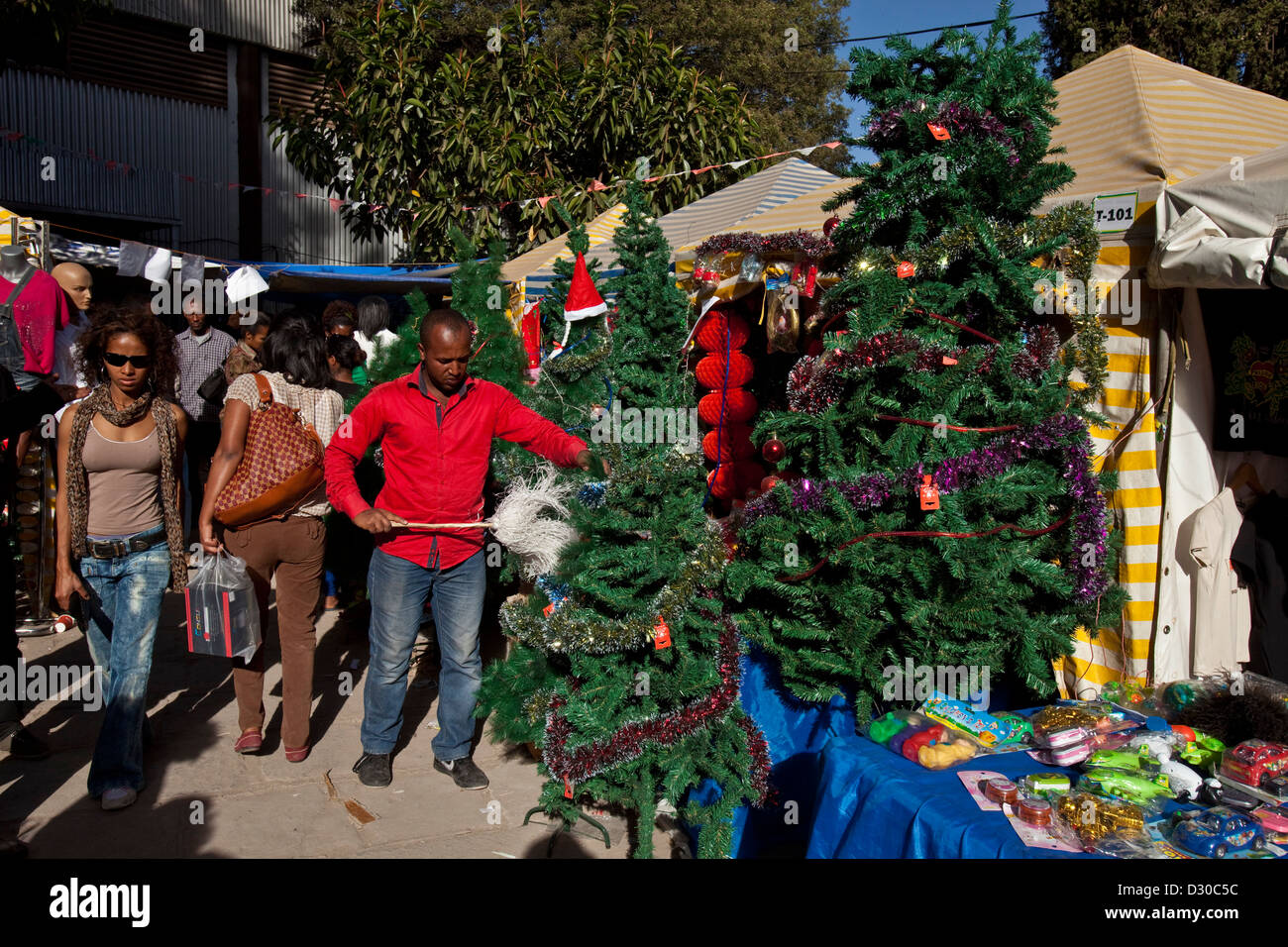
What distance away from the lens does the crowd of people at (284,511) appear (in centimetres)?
372

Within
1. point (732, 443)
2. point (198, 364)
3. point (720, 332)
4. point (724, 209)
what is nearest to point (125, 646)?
point (732, 443)

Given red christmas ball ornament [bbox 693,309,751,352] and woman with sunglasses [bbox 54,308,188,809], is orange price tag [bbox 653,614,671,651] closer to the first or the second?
red christmas ball ornament [bbox 693,309,751,352]

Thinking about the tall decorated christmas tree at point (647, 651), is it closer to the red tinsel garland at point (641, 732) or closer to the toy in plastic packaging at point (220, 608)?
the red tinsel garland at point (641, 732)

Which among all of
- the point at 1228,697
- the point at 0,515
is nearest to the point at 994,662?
the point at 1228,697

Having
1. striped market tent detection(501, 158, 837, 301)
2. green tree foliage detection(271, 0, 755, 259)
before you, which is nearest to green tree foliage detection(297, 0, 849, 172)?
green tree foliage detection(271, 0, 755, 259)

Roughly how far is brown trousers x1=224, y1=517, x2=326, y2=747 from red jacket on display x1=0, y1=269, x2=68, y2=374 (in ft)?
9.07

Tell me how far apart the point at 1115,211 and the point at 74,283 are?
252 inches

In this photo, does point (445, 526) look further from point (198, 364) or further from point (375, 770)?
point (198, 364)

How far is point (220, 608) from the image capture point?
394cm

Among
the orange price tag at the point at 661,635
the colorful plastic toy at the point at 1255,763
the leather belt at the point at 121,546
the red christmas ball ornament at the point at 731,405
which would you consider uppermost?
the red christmas ball ornament at the point at 731,405

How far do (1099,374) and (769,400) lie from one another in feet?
5.47

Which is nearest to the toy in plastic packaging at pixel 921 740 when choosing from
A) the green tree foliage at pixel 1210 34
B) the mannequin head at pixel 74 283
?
the mannequin head at pixel 74 283

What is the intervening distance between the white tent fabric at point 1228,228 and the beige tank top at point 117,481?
417 cm

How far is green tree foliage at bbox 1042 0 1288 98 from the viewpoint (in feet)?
44.7
